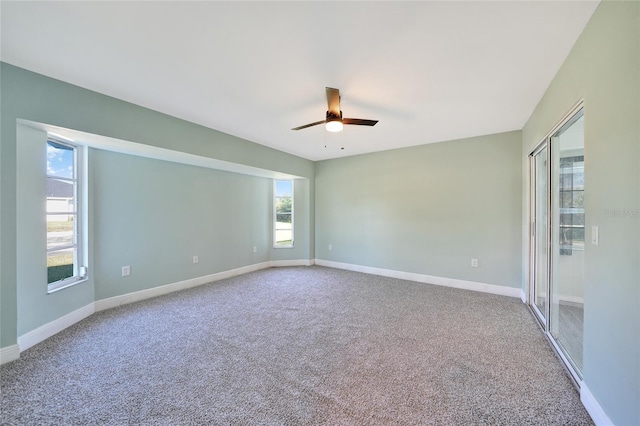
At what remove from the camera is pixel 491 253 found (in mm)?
3879

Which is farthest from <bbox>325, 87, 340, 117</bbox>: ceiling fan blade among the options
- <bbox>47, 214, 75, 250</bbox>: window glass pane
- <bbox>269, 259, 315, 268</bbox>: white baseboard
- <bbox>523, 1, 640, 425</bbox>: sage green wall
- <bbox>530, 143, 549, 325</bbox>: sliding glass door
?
<bbox>269, 259, 315, 268</bbox>: white baseboard

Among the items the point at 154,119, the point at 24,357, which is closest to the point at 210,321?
the point at 24,357

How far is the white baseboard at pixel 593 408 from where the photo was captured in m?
1.38

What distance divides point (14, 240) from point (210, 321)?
1.86 metres

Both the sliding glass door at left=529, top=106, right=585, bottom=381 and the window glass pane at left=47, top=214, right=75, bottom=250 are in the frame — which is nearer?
the sliding glass door at left=529, top=106, right=585, bottom=381

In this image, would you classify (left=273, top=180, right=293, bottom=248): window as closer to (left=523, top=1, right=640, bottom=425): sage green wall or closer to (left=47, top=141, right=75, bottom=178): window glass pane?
(left=47, top=141, right=75, bottom=178): window glass pane

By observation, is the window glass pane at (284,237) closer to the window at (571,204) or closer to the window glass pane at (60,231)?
the window glass pane at (60,231)


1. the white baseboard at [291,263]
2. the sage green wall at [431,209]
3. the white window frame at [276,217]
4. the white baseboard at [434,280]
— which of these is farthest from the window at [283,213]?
the white baseboard at [434,280]

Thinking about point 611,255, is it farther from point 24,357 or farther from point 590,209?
point 24,357

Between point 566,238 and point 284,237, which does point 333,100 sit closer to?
point 566,238

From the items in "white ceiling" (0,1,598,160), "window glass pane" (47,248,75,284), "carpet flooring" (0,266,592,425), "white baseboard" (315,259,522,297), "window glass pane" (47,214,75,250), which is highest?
"white ceiling" (0,1,598,160)

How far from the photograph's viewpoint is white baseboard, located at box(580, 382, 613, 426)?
54.4 inches

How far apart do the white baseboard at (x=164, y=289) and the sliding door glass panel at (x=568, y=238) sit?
4689 mm

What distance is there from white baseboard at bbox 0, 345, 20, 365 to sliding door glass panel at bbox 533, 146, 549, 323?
5.08 metres
